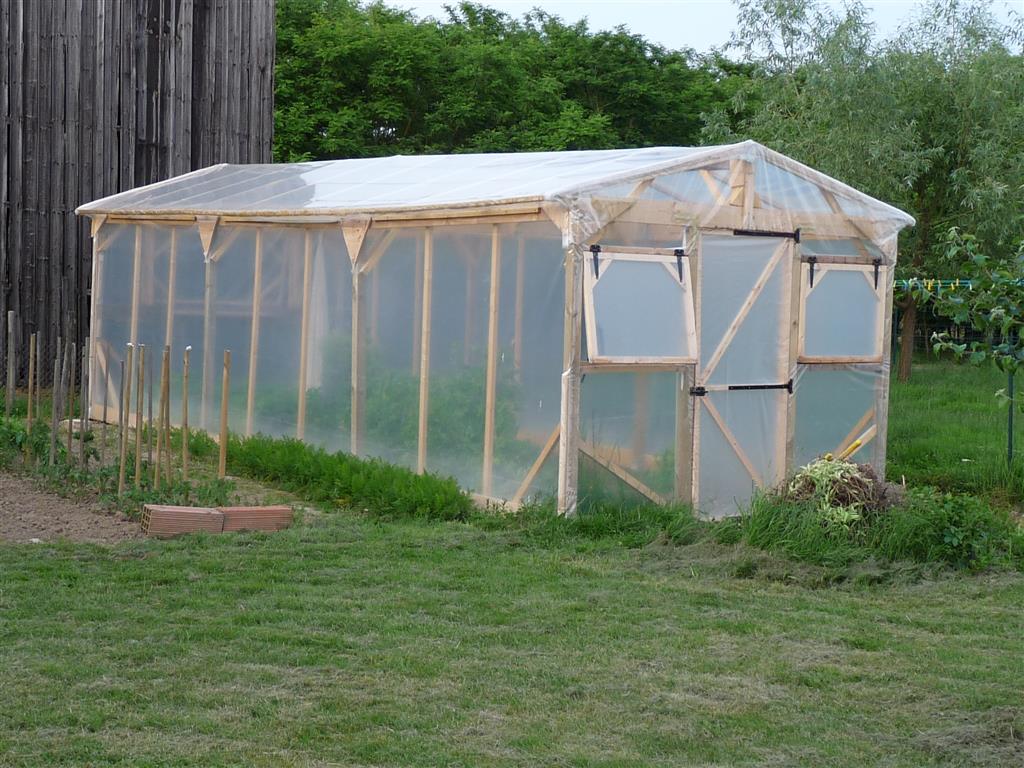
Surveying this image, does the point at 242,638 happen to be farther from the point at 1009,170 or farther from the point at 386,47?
the point at 386,47

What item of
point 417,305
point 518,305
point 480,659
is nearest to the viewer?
point 480,659

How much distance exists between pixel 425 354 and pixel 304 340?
160cm

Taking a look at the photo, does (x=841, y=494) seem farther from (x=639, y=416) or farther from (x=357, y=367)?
(x=357, y=367)

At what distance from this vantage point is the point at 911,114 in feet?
59.4

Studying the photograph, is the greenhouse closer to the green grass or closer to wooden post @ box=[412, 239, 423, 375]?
wooden post @ box=[412, 239, 423, 375]

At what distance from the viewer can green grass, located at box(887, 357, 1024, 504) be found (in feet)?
35.1

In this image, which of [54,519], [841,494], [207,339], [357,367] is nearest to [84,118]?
[207,339]

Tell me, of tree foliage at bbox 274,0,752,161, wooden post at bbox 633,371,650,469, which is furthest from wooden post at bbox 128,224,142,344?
tree foliage at bbox 274,0,752,161

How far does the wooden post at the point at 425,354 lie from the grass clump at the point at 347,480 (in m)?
0.25

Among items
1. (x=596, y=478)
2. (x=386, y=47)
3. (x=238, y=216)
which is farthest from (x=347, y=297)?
(x=386, y=47)

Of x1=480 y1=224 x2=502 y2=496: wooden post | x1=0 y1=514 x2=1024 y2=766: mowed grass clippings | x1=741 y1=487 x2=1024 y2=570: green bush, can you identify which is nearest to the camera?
x1=0 y1=514 x2=1024 y2=766: mowed grass clippings

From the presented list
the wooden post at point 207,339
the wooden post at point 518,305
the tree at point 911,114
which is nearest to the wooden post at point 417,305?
the wooden post at point 518,305

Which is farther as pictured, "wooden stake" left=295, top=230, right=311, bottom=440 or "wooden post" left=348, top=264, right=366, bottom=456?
"wooden stake" left=295, top=230, right=311, bottom=440

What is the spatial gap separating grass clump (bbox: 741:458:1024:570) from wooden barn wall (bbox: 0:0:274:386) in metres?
9.02
